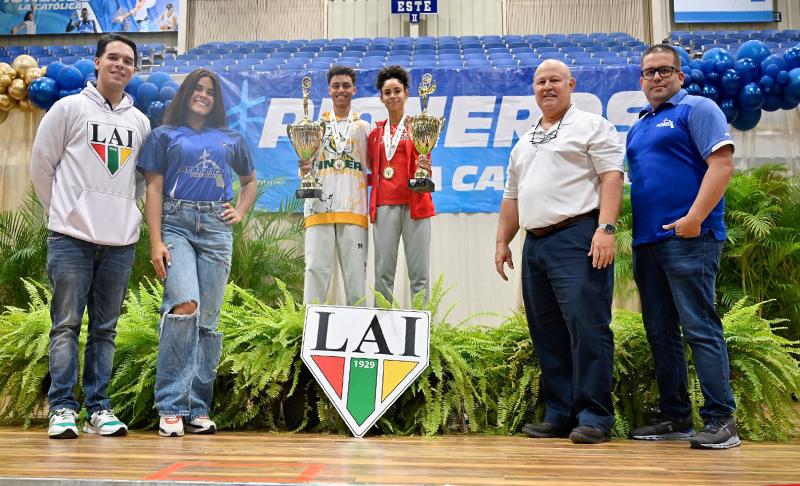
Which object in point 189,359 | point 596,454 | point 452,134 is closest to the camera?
point 596,454

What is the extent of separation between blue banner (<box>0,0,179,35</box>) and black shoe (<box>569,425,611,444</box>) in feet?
41.4

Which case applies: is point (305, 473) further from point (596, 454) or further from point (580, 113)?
point (580, 113)

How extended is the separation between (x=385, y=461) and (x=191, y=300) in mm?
1066

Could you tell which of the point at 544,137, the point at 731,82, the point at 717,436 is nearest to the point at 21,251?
the point at 544,137

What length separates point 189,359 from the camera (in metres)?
2.76

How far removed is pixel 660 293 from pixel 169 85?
4.59 metres

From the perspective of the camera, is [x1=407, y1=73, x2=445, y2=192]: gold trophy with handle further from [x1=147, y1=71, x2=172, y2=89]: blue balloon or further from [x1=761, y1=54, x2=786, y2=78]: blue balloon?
[x1=761, y1=54, x2=786, y2=78]: blue balloon

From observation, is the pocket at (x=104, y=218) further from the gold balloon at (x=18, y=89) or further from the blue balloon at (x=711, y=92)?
the blue balloon at (x=711, y=92)

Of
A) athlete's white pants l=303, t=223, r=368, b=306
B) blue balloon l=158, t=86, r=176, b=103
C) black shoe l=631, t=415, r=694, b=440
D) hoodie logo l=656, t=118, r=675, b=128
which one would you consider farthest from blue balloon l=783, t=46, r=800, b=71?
blue balloon l=158, t=86, r=176, b=103

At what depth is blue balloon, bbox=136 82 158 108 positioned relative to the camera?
5.88 m

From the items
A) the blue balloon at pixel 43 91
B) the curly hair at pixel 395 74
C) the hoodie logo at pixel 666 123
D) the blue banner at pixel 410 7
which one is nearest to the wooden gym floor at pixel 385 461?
the hoodie logo at pixel 666 123

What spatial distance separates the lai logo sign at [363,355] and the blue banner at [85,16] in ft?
38.9

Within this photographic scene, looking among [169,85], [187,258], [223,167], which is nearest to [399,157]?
[223,167]

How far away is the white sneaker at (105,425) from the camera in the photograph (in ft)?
8.79
